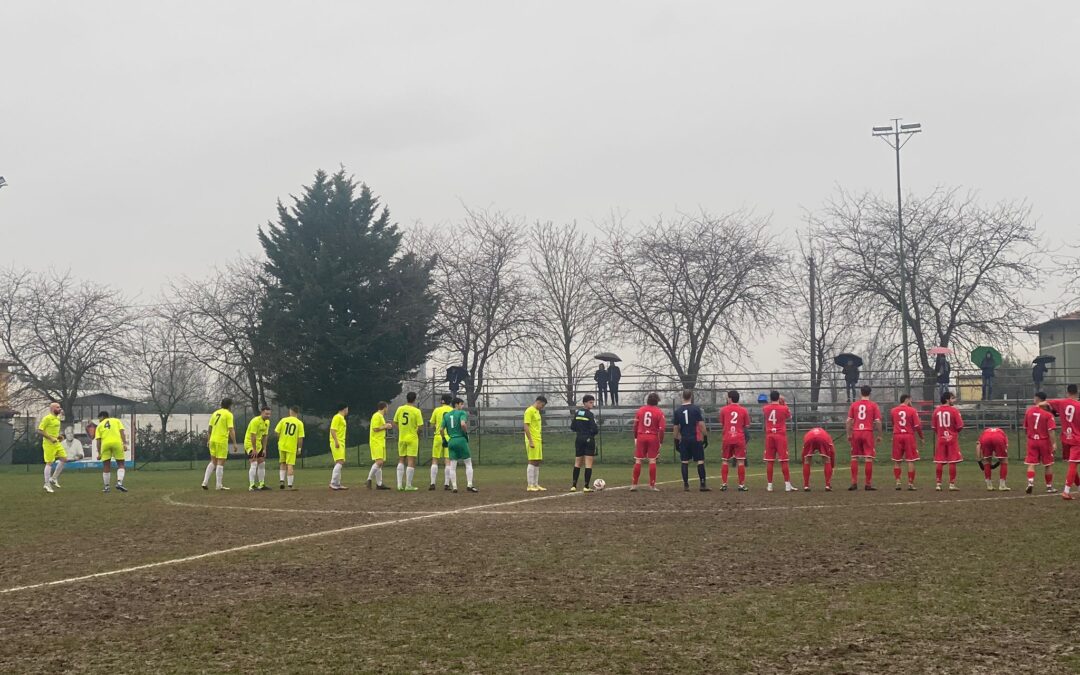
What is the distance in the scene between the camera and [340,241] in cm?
5394

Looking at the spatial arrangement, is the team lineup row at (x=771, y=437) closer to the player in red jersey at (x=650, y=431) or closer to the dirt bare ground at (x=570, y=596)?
the player in red jersey at (x=650, y=431)

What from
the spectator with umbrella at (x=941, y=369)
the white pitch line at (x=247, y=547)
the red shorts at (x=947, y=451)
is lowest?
the white pitch line at (x=247, y=547)

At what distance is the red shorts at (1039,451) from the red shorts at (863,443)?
9.53ft

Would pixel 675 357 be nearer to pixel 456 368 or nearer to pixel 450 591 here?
pixel 456 368

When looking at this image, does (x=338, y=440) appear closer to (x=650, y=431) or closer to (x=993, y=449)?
(x=650, y=431)

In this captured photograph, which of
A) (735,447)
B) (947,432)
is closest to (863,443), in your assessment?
(947,432)

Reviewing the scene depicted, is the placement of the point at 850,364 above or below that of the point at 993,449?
above

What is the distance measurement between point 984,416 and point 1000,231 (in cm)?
1008

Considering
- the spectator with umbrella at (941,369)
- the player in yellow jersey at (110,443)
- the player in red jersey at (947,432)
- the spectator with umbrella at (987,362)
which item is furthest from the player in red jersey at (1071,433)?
the spectator with umbrella at (987,362)

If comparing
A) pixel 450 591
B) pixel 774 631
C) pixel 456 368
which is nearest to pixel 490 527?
pixel 450 591

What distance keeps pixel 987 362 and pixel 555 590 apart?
1495 inches

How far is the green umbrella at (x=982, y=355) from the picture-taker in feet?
145

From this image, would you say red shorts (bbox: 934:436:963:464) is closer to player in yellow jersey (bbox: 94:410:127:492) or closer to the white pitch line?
the white pitch line

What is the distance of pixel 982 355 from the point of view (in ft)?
148
